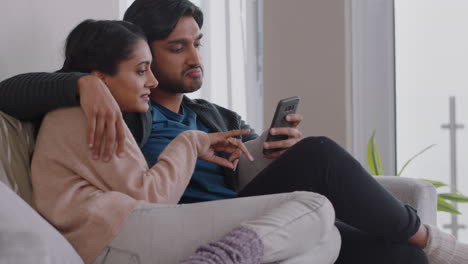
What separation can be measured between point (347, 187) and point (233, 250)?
0.52 metres

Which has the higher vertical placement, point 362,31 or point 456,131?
point 362,31

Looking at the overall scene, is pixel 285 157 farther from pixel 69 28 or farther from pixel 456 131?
pixel 456 131

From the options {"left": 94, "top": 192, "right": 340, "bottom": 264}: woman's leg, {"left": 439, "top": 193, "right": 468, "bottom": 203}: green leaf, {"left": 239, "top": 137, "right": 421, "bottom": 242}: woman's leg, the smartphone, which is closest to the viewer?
{"left": 94, "top": 192, "right": 340, "bottom": 264}: woman's leg

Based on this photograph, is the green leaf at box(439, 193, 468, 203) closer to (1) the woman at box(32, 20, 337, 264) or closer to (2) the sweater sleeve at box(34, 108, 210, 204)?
(1) the woman at box(32, 20, 337, 264)

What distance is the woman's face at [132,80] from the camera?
155cm

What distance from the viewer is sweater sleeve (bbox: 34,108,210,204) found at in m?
1.31

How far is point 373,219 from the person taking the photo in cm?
150

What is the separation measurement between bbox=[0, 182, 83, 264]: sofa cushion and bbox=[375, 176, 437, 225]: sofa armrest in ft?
3.89

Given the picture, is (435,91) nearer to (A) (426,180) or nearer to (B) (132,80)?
(A) (426,180)

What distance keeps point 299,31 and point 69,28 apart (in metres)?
1.37

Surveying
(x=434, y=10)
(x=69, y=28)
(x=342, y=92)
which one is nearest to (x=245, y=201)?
(x=69, y=28)

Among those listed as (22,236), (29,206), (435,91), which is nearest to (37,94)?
(29,206)

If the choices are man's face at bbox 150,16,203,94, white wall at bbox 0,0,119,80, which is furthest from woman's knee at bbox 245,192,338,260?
white wall at bbox 0,0,119,80

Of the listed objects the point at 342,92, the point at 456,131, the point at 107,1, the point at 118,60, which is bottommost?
the point at 456,131
